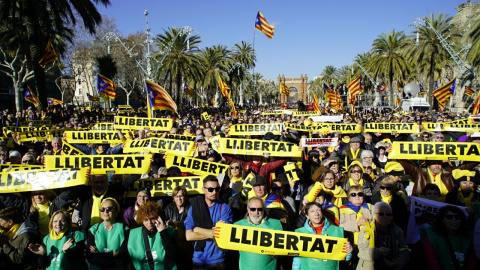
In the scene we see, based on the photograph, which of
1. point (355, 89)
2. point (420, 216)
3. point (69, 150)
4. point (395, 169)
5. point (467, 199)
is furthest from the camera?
point (355, 89)

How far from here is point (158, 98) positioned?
1072 cm

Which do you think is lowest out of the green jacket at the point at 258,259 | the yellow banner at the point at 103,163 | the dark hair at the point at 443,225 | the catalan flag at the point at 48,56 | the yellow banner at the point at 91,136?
the green jacket at the point at 258,259

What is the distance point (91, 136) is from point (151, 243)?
5843 millimetres

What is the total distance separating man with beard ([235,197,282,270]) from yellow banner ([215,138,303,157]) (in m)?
3.10

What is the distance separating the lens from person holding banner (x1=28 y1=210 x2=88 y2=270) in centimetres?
375

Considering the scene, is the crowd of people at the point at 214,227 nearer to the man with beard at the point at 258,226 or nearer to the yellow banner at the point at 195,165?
the man with beard at the point at 258,226

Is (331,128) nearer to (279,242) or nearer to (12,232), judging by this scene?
(279,242)

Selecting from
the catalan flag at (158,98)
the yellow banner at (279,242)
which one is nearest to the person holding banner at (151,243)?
the yellow banner at (279,242)

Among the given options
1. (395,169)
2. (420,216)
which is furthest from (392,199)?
(395,169)

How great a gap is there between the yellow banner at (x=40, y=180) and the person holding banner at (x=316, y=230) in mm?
3097

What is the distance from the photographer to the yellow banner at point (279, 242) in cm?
359

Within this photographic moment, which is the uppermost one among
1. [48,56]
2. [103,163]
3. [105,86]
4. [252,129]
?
[48,56]

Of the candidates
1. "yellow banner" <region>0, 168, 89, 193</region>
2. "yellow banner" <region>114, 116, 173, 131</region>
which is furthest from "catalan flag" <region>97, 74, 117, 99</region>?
"yellow banner" <region>0, 168, 89, 193</region>

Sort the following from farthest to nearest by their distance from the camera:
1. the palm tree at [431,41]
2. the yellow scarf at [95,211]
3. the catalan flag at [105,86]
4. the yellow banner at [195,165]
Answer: the palm tree at [431,41]
the catalan flag at [105,86]
the yellow banner at [195,165]
the yellow scarf at [95,211]
